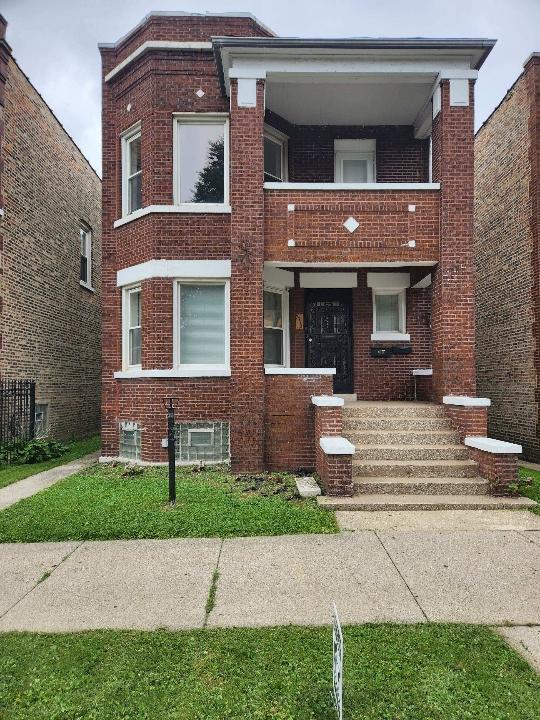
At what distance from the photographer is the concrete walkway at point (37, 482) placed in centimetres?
692

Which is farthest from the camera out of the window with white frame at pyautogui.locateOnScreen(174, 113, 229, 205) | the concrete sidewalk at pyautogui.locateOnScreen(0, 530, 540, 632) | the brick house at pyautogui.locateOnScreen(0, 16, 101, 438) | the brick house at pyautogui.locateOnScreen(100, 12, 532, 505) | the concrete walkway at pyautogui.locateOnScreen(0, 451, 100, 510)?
the brick house at pyautogui.locateOnScreen(0, 16, 101, 438)

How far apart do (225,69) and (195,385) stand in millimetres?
5759

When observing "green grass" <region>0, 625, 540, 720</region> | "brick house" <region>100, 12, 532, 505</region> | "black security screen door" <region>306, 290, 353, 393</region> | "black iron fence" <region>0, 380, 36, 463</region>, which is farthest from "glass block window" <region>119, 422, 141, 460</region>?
"green grass" <region>0, 625, 540, 720</region>

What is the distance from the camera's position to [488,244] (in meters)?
12.8

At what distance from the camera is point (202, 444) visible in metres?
8.99

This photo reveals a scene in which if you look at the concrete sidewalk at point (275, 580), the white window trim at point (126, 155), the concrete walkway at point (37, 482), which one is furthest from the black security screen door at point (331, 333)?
the concrete sidewalk at point (275, 580)

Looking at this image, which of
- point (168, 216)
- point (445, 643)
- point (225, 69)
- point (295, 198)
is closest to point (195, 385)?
point (168, 216)

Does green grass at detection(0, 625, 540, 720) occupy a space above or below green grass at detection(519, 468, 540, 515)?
above

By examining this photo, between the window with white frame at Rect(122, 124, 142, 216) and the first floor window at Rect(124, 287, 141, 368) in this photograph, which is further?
the window with white frame at Rect(122, 124, 142, 216)

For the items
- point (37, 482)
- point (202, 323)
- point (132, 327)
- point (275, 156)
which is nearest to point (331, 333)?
point (202, 323)

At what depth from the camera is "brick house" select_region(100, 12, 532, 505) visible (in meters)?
8.25

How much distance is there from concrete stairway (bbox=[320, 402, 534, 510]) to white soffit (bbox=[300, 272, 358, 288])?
9.88 feet

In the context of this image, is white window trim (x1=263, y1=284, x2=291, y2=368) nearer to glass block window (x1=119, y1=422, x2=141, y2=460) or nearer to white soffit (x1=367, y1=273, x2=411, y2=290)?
white soffit (x1=367, y1=273, x2=411, y2=290)

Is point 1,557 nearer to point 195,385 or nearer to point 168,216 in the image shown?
point 195,385
